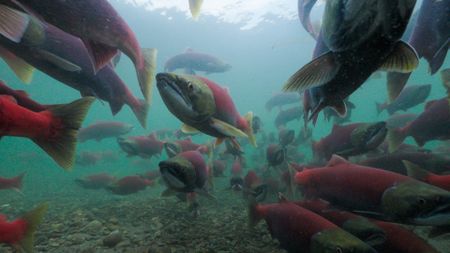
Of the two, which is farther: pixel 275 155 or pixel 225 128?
pixel 275 155

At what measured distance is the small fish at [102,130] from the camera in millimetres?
11453

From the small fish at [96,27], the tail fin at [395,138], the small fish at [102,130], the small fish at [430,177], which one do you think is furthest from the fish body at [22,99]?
the small fish at [102,130]

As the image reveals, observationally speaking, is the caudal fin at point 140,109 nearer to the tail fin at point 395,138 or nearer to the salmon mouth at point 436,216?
the salmon mouth at point 436,216

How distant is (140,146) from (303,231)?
5.39 m

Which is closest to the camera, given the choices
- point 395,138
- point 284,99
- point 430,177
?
→ point 430,177

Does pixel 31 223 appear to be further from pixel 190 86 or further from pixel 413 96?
pixel 413 96

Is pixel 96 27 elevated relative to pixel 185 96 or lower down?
elevated

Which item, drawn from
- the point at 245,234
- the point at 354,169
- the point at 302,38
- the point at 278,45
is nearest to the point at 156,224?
the point at 245,234

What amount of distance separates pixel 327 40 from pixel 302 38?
44.3 metres

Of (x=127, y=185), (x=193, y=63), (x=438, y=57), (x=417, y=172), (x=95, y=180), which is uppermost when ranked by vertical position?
(x=193, y=63)

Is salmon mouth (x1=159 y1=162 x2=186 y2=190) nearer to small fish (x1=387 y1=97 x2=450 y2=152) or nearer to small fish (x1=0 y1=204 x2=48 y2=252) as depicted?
small fish (x1=0 y1=204 x2=48 y2=252)

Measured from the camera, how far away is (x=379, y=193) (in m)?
3.11

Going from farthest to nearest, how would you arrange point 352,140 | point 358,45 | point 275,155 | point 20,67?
point 275,155, point 352,140, point 20,67, point 358,45

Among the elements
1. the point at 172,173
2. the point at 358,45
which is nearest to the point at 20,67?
the point at 172,173
